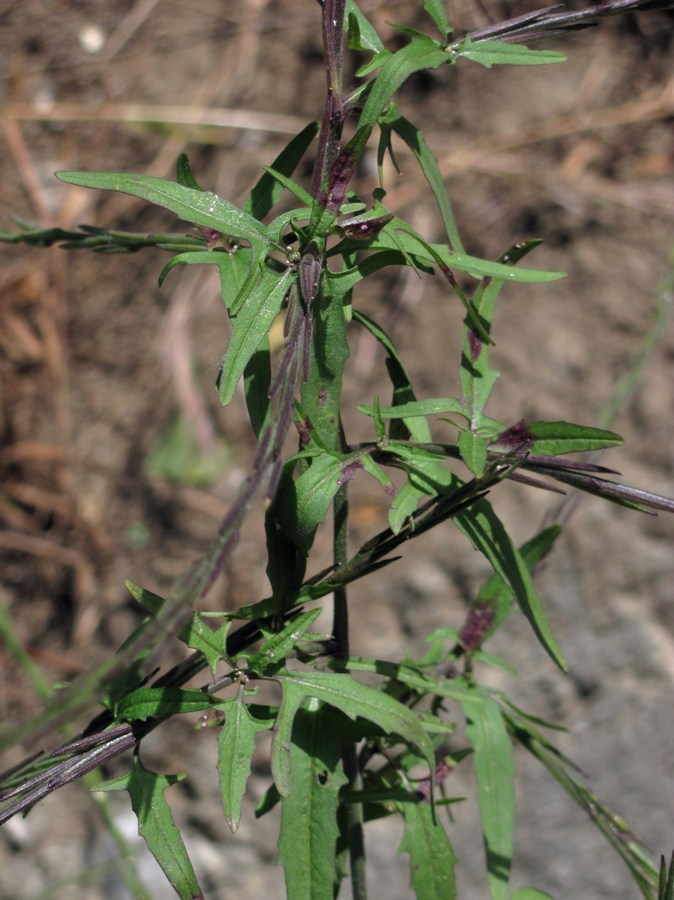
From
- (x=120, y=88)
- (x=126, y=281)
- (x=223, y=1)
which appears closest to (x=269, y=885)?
(x=126, y=281)

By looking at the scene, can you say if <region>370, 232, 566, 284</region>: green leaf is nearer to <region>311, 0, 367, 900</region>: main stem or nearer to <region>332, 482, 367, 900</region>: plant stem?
<region>311, 0, 367, 900</region>: main stem

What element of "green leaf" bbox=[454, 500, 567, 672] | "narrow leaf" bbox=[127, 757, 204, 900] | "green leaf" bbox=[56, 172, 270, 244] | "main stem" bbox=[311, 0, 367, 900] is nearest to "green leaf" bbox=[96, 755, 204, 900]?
"narrow leaf" bbox=[127, 757, 204, 900]

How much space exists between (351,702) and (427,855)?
29 centimetres

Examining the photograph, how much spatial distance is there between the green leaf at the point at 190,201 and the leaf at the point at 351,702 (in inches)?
13.5

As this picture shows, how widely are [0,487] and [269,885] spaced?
1329 mm

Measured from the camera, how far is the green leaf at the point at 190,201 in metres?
0.67

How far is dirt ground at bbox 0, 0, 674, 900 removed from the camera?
7.30 ft

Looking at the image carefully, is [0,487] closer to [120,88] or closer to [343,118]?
[120,88]

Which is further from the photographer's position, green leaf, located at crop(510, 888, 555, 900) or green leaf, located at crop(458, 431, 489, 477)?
green leaf, located at crop(510, 888, 555, 900)

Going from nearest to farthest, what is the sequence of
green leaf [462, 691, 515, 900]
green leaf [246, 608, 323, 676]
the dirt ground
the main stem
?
the main stem → green leaf [246, 608, 323, 676] → green leaf [462, 691, 515, 900] → the dirt ground

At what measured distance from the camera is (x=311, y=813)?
2.55 ft

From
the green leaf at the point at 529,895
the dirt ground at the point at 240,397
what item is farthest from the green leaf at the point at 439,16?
the dirt ground at the point at 240,397

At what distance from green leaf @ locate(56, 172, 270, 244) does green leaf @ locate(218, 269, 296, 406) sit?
0.04 meters

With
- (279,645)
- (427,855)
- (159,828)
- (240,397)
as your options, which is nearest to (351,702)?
(279,645)
